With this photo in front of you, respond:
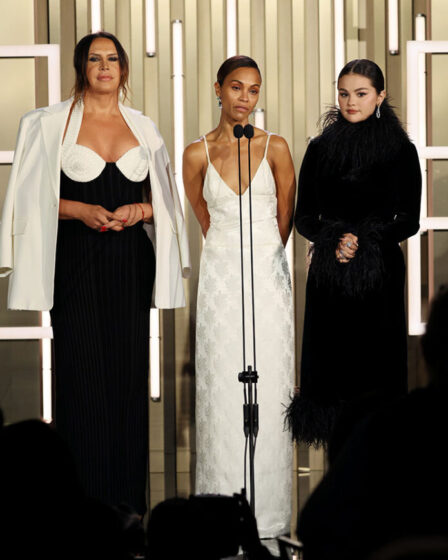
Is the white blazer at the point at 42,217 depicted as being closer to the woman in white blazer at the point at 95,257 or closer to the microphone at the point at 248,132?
the woman in white blazer at the point at 95,257

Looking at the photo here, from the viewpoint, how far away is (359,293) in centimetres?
380

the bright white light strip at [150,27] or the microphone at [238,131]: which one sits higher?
the bright white light strip at [150,27]

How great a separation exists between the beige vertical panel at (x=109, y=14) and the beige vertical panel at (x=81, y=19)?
98mm

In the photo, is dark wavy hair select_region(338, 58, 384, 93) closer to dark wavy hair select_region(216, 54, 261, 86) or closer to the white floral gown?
dark wavy hair select_region(216, 54, 261, 86)

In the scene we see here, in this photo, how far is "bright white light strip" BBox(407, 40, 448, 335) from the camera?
4914 mm

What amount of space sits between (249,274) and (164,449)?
5.35 ft

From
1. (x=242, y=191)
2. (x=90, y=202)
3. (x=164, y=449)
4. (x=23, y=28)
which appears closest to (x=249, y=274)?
(x=242, y=191)

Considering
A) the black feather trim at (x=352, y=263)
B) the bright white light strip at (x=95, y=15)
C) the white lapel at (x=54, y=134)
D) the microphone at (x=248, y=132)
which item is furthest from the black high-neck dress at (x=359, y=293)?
the bright white light strip at (x=95, y=15)

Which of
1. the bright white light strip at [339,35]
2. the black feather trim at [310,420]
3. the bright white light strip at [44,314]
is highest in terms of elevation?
the bright white light strip at [339,35]

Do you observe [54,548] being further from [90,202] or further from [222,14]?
[222,14]

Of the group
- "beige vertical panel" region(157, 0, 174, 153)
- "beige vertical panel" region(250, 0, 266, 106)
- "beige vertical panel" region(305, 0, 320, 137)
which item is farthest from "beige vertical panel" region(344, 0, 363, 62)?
"beige vertical panel" region(157, 0, 174, 153)

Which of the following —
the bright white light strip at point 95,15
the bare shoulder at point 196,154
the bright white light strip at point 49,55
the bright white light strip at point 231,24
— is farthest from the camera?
the bright white light strip at point 231,24

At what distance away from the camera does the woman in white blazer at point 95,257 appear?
3.69m

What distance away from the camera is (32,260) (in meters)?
3.68
